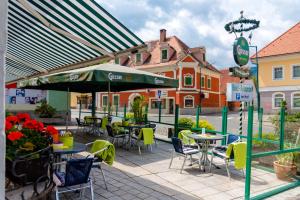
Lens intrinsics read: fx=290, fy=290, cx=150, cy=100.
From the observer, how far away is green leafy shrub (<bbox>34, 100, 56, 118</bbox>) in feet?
49.2

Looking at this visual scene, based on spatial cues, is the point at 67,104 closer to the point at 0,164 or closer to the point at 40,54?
the point at 40,54

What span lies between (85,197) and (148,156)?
3568 mm

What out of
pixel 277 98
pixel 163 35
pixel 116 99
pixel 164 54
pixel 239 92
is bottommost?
pixel 239 92

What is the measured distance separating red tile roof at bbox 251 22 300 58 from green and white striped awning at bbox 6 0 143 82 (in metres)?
26.1

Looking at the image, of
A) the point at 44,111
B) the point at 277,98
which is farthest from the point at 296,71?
the point at 44,111

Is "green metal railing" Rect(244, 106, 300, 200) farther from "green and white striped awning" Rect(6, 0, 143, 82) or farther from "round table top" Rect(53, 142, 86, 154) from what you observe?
"green and white striped awning" Rect(6, 0, 143, 82)

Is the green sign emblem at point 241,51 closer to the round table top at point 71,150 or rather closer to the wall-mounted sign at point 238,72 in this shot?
the wall-mounted sign at point 238,72

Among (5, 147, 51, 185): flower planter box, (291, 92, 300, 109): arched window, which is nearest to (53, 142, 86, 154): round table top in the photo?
(5, 147, 51, 185): flower planter box

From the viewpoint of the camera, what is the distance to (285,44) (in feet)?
102

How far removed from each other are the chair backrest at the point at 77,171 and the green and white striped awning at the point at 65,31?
11.9ft

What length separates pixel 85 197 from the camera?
466 cm

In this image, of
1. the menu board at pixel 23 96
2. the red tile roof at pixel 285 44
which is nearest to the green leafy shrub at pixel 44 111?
the menu board at pixel 23 96

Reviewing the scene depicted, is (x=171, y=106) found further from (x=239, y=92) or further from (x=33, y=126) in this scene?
(x=33, y=126)

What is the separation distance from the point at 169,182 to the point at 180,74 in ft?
105
